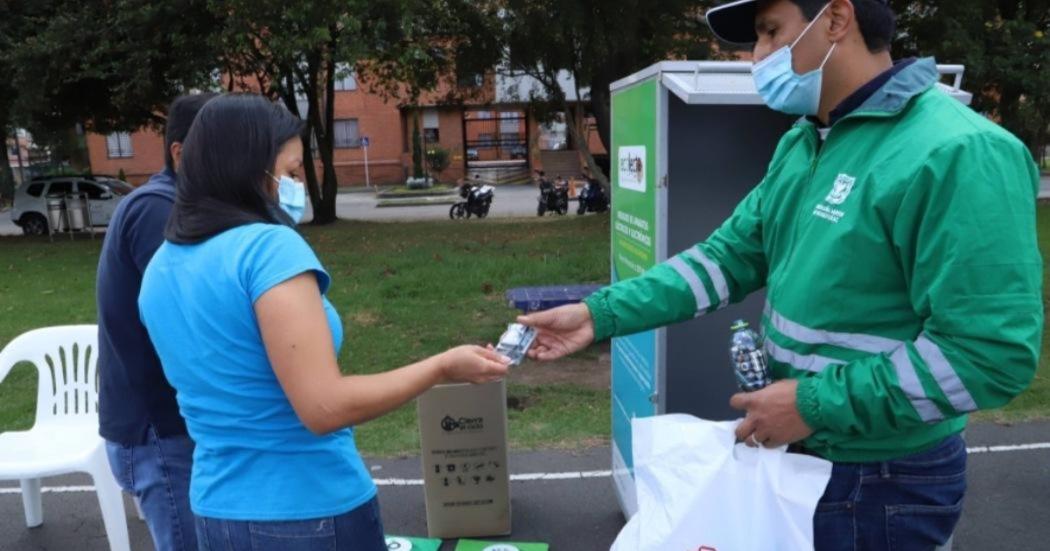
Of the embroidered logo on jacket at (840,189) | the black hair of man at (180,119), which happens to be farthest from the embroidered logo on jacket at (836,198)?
the black hair of man at (180,119)

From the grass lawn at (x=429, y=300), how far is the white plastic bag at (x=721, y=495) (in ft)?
10.0

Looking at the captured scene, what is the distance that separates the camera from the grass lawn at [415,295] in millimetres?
5133

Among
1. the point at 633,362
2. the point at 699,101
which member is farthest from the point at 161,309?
the point at 633,362

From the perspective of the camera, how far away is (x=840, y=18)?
1.58 m

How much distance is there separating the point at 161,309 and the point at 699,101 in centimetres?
179

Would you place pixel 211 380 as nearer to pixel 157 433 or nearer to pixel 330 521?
pixel 330 521

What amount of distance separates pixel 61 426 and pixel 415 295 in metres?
5.05

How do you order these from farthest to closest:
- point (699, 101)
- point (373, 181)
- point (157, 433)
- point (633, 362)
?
point (373, 181) → point (633, 362) → point (699, 101) → point (157, 433)

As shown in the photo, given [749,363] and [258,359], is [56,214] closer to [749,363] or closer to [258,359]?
[258,359]

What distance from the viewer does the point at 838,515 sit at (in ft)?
5.28

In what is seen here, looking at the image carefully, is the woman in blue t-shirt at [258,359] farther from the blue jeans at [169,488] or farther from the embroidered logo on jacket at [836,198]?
the embroidered logo on jacket at [836,198]

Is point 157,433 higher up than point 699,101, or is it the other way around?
point 699,101

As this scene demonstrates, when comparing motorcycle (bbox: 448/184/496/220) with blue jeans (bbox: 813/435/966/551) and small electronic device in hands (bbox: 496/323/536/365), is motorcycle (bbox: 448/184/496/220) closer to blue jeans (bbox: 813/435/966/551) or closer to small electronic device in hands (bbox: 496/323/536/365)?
small electronic device in hands (bbox: 496/323/536/365)

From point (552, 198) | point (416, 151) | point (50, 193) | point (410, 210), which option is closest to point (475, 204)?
point (552, 198)
